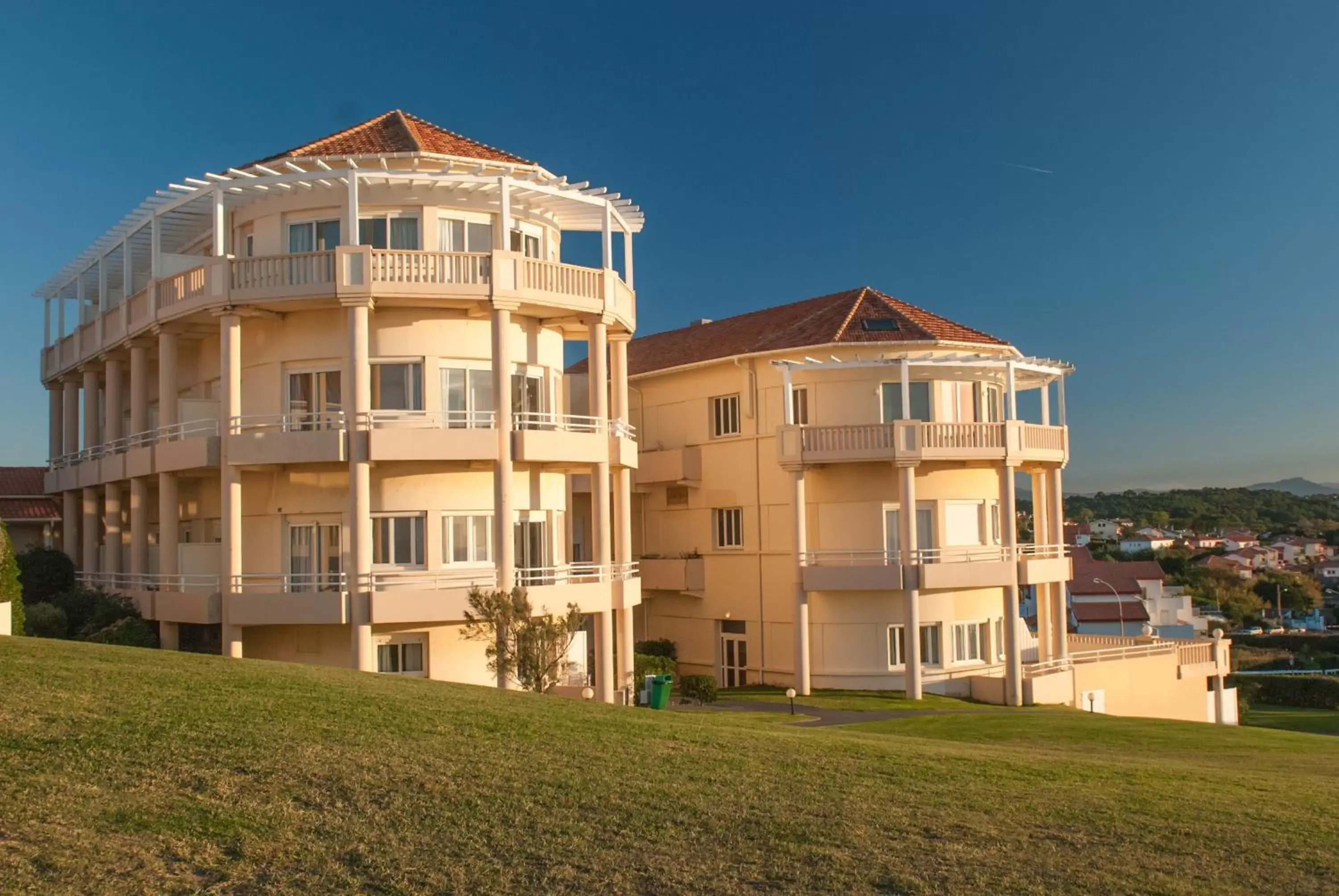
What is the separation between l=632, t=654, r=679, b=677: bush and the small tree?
649 cm

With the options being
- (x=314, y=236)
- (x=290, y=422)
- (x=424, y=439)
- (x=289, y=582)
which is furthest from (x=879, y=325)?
(x=289, y=582)

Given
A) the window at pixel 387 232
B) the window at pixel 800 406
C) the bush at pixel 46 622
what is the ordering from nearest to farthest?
the bush at pixel 46 622 → the window at pixel 387 232 → the window at pixel 800 406

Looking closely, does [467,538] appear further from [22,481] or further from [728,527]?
[22,481]

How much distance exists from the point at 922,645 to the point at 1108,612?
58.2m

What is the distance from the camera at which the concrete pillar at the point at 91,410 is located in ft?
139

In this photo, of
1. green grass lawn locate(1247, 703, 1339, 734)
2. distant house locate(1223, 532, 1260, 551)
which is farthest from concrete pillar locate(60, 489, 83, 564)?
distant house locate(1223, 532, 1260, 551)

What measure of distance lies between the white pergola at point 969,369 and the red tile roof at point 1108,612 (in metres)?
52.2

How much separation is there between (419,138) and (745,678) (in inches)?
806

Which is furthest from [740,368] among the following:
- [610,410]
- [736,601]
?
[736,601]

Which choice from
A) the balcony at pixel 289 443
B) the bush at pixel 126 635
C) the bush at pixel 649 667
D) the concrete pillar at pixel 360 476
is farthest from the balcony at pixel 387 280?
the bush at pixel 649 667

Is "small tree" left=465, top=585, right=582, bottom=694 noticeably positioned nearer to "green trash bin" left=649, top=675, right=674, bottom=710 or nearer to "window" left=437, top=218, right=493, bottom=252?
"green trash bin" left=649, top=675, right=674, bottom=710

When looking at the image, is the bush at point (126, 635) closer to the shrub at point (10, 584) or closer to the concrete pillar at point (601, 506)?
the shrub at point (10, 584)

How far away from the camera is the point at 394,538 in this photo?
3080cm

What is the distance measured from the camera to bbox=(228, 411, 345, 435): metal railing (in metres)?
29.7
